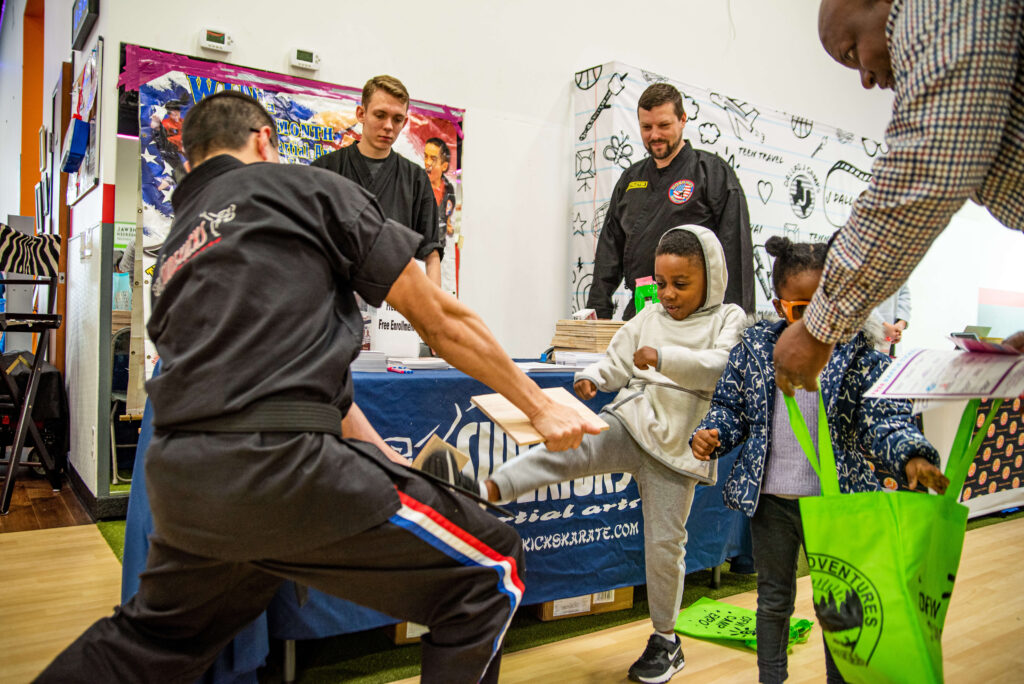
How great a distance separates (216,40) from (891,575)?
363 cm

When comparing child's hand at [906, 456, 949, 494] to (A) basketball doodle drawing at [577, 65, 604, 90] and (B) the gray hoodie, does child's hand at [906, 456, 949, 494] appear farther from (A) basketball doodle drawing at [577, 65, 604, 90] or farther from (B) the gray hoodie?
(A) basketball doodle drawing at [577, 65, 604, 90]

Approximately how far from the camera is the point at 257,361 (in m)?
1.13

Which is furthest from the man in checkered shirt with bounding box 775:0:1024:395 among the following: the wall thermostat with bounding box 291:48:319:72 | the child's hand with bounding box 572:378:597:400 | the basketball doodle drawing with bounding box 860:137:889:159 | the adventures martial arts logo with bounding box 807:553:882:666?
the basketball doodle drawing with bounding box 860:137:889:159

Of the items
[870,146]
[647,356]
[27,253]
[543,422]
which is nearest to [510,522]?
[647,356]

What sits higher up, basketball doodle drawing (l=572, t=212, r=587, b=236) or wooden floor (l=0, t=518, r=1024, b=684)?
basketball doodle drawing (l=572, t=212, r=587, b=236)

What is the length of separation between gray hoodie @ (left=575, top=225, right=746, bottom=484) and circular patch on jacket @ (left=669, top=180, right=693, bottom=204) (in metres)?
0.96

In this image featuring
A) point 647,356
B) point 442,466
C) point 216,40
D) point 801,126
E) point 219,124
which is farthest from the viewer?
point 801,126

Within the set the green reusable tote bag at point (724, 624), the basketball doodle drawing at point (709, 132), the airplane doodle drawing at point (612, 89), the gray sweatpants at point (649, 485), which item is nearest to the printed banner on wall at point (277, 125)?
the airplane doodle drawing at point (612, 89)

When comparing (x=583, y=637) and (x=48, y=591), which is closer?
(x=583, y=637)

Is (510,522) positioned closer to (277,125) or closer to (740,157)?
(277,125)

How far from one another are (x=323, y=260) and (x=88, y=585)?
2.35 meters

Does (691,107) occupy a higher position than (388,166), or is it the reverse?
(691,107)

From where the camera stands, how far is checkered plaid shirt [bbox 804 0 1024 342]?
102cm

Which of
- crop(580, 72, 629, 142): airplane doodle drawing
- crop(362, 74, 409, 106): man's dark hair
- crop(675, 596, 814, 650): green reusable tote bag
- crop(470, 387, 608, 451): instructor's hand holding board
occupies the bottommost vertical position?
crop(675, 596, 814, 650): green reusable tote bag
